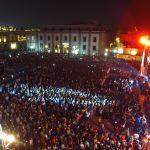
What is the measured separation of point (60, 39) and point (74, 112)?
4888 centimetres

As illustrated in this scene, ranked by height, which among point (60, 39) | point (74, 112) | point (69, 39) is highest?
point (69, 39)

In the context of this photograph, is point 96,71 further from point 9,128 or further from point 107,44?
point 107,44

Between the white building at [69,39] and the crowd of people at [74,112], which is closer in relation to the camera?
the crowd of people at [74,112]

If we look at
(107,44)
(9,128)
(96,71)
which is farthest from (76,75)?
(107,44)

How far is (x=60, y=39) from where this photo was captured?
65000mm

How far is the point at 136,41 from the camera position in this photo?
189 ft

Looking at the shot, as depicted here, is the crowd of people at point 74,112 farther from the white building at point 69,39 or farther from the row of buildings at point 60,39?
the row of buildings at point 60,39

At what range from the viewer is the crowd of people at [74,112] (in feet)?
44.4

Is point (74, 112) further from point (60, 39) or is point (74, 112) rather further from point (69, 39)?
point (60, 39)

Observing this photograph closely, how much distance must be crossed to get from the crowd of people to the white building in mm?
31162

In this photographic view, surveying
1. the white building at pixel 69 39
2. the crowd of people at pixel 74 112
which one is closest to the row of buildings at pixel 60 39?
the white building at pixel 69 39

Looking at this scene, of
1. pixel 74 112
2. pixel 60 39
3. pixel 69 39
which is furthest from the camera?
pixel 60 39

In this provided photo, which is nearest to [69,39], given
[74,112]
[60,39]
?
[60,39]

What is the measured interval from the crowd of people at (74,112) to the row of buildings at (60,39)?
3135 centimetres
